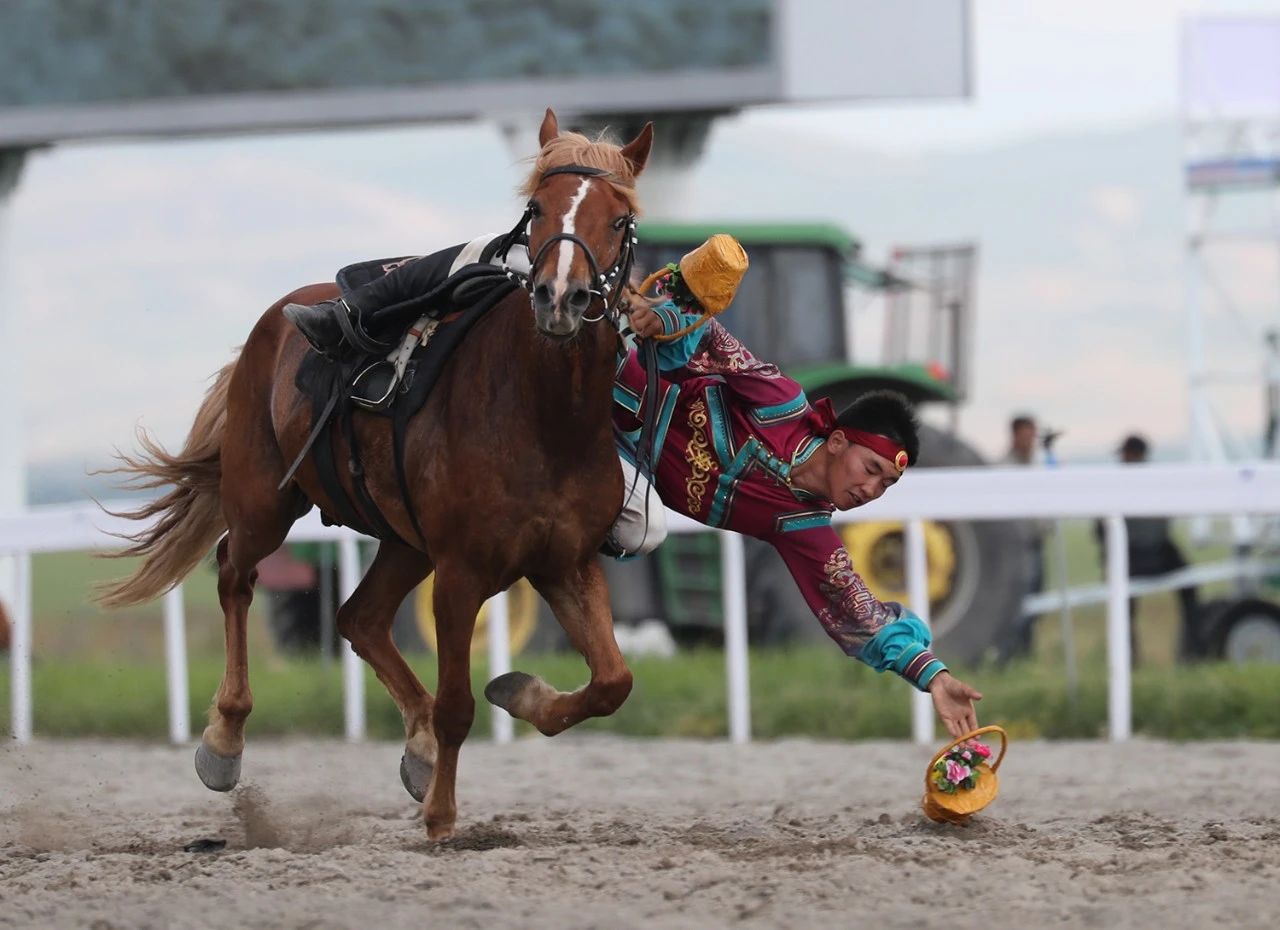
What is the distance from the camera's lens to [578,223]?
4.78 meters

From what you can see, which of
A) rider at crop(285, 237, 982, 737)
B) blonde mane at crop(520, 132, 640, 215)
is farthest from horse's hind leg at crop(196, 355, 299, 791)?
blonde mane at crop(520, 132, 640, 215)

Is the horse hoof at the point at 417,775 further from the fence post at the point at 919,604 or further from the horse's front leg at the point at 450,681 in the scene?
the fence post at the point at 919,604

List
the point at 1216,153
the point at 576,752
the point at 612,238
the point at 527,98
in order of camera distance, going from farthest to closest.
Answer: the point at 1216,153, the point at 527,98, the point at 576,752, the point at 612,238

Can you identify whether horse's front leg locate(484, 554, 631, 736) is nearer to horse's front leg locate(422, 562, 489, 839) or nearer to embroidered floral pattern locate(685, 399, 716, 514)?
horse's front leg locate(422, 562, 489, 839)

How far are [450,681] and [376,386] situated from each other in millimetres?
860

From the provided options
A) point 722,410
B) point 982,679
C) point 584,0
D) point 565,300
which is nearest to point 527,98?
point 584,0

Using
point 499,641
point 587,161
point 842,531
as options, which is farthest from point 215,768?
point 842,531

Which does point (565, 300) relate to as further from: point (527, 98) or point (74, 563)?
point (74, 563)

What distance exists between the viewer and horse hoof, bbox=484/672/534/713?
5711mm

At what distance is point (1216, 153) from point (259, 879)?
1290 cm

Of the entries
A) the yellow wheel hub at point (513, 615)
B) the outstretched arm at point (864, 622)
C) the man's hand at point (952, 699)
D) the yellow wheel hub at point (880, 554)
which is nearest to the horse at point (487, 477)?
the outstretched arm at point (864, 622)

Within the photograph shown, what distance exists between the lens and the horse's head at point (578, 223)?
15.1 ft

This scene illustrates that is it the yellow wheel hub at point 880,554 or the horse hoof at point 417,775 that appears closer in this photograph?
the horse hoof at point 417,775

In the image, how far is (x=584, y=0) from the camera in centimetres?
1355
